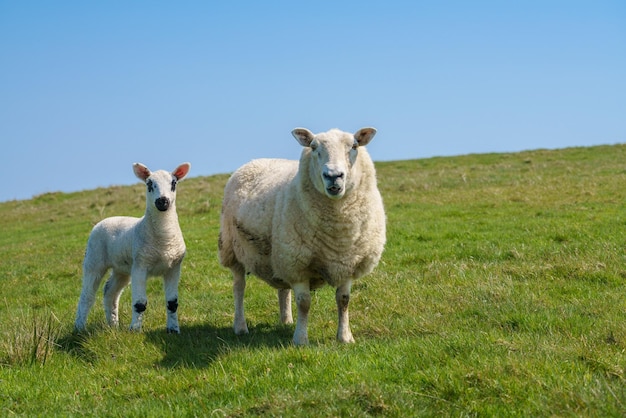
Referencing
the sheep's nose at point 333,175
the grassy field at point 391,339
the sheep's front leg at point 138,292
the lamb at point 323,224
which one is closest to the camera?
the grassy field at point 391,339

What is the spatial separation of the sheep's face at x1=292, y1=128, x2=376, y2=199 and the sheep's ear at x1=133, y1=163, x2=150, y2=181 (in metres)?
2.00

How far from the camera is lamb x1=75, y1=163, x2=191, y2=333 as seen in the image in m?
7.97

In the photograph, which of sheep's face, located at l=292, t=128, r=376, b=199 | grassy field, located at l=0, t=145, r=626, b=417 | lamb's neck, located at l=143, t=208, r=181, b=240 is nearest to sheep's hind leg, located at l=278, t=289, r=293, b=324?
grassy field, located at l=0, t=145, r=626, b=417

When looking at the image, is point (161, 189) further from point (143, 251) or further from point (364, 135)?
point (364, 135)

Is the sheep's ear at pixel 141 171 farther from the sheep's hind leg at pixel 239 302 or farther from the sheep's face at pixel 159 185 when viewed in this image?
the sheep's hind leg at pixel 239 302

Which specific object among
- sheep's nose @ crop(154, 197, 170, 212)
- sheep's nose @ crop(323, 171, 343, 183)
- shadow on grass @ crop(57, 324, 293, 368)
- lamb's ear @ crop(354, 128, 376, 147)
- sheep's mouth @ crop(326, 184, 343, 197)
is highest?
lamb's ear @ crop(354, 128, 376, 147)

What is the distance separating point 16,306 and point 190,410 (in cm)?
772

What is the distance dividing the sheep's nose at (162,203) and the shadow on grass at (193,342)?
4.87 ft

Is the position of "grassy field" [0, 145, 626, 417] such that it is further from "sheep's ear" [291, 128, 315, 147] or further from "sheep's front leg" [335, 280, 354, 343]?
"sheep's ear" [291, 128, 315, 147]

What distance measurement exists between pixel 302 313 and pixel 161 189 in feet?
7.39

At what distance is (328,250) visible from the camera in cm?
724

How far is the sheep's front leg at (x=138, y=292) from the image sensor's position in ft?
26.1

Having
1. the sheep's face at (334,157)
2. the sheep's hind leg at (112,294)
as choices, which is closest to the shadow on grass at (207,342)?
the sheep's hind leg at (112,294)

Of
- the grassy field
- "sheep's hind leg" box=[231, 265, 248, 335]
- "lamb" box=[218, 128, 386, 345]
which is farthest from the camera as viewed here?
"sheep's hind leg" box=[231, 265, 248, 335]
